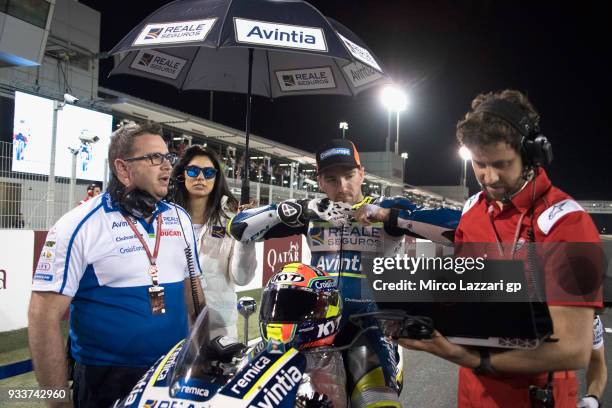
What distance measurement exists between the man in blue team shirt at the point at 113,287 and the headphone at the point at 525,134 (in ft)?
5.92

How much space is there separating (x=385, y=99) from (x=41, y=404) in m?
20.4

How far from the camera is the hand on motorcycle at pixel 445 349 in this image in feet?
4.84

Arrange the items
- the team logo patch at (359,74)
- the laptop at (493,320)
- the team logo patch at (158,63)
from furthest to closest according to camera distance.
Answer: the team logo patch at (359,74)
the team logo patch at (158,63)
the laptop at (493,320)

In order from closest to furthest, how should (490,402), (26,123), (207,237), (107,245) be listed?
(490,402)
(107,245)
(207,237)
(26,123)

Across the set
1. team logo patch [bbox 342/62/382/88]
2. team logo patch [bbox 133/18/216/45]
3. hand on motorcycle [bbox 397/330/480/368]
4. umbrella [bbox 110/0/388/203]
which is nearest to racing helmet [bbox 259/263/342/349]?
hand on motorcycle [bbox 397/330/480/368]

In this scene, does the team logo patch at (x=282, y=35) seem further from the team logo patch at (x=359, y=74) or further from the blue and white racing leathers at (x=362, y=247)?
the blue and white racing leathers at (x=362, y=247)

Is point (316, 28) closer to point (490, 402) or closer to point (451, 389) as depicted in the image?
point (490, 402)

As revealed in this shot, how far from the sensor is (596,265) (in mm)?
1474

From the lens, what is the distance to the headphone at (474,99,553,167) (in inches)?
66.9

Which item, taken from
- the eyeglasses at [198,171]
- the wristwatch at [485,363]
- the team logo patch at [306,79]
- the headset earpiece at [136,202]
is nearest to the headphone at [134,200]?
the headset earpiece at [136,202]

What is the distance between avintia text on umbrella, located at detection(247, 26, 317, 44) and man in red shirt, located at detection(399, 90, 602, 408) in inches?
90.1

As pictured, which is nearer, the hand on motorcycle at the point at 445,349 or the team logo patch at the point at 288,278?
the hand on motorcycle at the point at 445,349

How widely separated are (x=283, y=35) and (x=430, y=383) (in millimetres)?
3809

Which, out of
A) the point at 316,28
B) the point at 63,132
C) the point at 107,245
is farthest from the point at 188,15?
the point at 63,132
